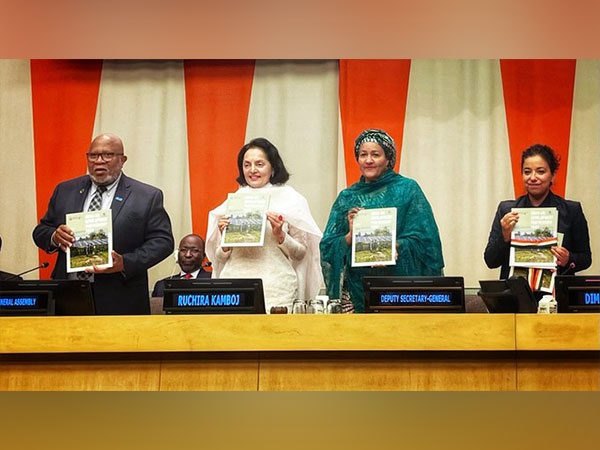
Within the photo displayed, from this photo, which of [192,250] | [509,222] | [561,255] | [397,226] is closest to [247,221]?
[397,226]

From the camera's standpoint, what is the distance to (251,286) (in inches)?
96.2

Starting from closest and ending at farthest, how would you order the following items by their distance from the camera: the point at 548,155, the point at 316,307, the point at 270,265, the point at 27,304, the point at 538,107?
the point at 27,304
the point at 316,307
the point at 270,265
the point at 548,155
the point at 538,107

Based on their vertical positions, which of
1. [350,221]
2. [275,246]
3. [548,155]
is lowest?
[275,246]

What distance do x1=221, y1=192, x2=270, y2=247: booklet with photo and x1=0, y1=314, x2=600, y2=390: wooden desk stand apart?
0.69 m

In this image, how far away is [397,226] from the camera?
10.5ft

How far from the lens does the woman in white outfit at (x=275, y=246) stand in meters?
3.11

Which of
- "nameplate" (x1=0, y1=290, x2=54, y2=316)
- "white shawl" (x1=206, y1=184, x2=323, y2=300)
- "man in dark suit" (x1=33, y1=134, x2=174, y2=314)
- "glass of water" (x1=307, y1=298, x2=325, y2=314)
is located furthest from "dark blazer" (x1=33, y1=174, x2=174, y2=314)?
"glass of water" (x1=307, y1=298, x2=325, y2=314)

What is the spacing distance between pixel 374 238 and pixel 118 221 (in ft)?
3.74

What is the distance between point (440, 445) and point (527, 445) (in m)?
0.13

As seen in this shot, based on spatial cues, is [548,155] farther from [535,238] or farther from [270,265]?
[270,265]

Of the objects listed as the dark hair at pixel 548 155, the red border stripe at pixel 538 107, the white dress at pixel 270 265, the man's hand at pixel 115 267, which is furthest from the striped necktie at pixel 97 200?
the red border stripe at pixel 538 107
